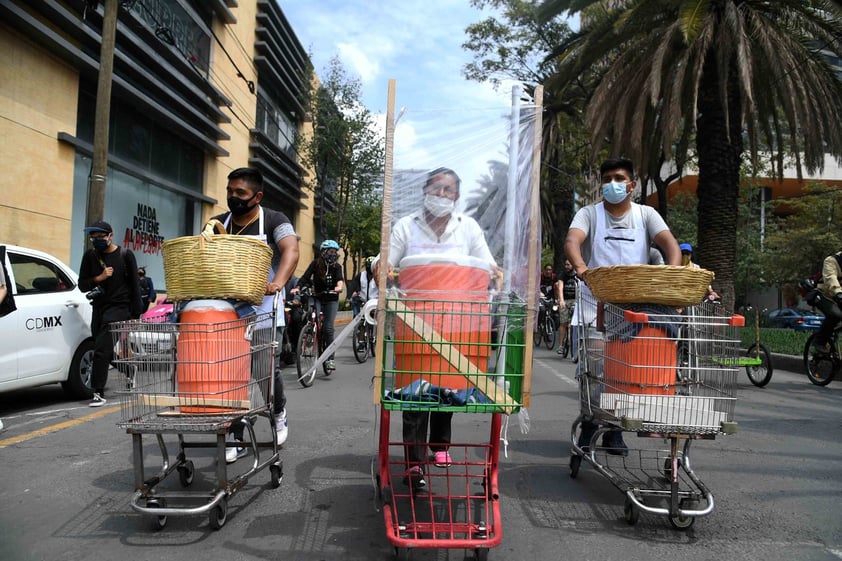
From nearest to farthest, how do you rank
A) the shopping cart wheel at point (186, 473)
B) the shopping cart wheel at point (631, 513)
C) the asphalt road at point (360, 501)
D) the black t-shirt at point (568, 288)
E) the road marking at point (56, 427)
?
the asphalt road at point (360, 501)
the shopping cart wheel at point (631, 513)
the shopping cart wheel at point (186, 473)
the road marking at point (56, 427)
the black t-shirt at point (568, 288)

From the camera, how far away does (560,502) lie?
404cm

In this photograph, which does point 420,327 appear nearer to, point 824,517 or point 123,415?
point 123,415

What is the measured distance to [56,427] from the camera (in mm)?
6027

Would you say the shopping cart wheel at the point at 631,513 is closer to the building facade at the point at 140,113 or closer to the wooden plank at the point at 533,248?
the wooden plank at the point at 533,248

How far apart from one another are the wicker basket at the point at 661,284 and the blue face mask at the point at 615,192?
3.25 ft

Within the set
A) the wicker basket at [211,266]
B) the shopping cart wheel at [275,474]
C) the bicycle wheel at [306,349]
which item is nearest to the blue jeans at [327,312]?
the bicycle wheel at [306,349]

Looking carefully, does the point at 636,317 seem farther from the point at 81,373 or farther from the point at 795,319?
the point at 795,319

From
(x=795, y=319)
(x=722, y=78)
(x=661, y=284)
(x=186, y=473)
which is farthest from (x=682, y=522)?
(x=795, y=319)

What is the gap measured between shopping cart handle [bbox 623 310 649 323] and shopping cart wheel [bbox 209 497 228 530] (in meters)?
2.28

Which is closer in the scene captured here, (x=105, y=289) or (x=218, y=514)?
(x=218, y=514)

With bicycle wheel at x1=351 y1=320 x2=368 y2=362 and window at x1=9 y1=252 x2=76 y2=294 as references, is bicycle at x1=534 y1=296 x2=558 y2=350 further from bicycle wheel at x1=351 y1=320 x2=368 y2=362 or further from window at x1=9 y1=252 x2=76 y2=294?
window at x1=9 y1=252 x2=76 y2=294

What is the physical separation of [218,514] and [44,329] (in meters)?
4.36

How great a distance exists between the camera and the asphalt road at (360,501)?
3.30 meters

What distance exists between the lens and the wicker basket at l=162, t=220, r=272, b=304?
3.52m
